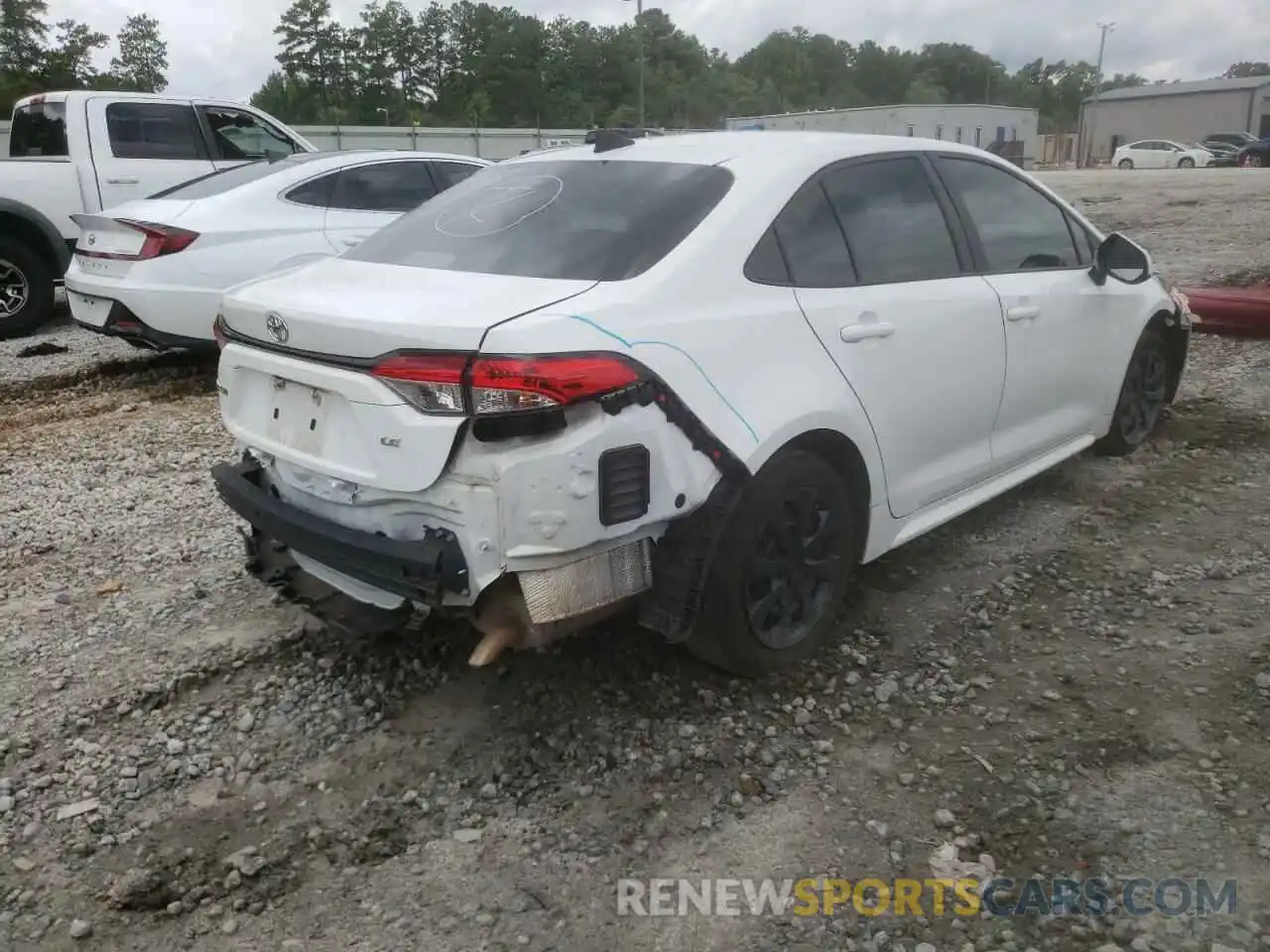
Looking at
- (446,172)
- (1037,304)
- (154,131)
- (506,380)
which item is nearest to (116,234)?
(446,172)

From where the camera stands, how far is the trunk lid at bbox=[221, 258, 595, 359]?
2613 mm

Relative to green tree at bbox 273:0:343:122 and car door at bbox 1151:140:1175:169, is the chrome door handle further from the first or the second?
green tree at bbox 273:0:343:122

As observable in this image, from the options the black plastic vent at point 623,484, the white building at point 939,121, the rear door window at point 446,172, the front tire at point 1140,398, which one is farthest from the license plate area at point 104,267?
the white building at point 939,121

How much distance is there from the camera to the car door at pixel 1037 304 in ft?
13.1

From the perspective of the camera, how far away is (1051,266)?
4.31 m

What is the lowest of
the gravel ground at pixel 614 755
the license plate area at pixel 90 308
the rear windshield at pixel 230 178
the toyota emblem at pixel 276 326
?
the gravel ground at pixel 614 755

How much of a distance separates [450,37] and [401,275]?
8373 centimetres

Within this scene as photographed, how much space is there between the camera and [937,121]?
49.5 metres

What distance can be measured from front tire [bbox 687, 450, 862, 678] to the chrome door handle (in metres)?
0.39

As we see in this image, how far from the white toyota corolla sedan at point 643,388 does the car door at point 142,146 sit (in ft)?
20.6

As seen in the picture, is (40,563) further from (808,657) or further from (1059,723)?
(1059,723)

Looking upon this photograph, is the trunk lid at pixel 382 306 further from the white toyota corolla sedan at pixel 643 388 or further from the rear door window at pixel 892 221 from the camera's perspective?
the rear door window at pixel 892 221

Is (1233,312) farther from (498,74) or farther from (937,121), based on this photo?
(498,74)

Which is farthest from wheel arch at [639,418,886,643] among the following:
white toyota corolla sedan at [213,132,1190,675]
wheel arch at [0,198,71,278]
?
wheel arch at [0,198,71,278]
